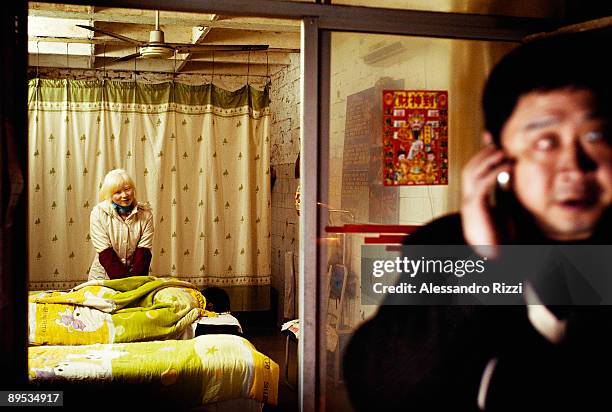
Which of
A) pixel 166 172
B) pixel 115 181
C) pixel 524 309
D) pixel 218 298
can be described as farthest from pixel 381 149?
pixel 166 172

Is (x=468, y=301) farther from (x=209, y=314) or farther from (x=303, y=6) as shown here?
(x=209, y=314)

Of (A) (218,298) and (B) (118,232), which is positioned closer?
(B) (118,232)

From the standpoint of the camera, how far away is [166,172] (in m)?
7.01

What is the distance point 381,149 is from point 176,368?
5.65 ft

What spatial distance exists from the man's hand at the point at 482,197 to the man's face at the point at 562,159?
0.07 meters

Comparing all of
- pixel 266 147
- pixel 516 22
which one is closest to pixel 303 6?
pixel 516 22

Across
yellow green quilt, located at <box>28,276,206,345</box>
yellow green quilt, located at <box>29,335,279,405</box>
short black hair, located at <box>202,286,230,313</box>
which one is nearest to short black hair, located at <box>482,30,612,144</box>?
yellow green quilt, located at <box>29,335,279,405</box>

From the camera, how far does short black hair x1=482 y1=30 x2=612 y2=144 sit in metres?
2.87

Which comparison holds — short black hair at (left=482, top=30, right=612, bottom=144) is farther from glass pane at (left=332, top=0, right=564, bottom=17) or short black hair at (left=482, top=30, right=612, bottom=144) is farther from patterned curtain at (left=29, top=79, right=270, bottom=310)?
patterned curtain at (left=29, top=79, right=270, bottom=310)

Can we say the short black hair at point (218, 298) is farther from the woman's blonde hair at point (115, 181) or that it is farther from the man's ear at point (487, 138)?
the man's ear at point (487, 138)

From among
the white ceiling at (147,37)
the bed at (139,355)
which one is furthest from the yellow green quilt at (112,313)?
the white ceiling at (147,37)

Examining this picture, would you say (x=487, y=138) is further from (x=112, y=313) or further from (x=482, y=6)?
(x=112, y=313)

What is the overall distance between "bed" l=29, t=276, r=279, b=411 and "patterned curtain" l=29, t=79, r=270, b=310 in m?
2.04

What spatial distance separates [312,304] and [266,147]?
4.28 metres
